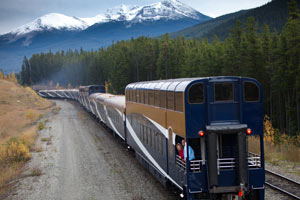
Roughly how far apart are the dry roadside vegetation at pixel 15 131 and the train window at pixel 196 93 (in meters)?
10.7

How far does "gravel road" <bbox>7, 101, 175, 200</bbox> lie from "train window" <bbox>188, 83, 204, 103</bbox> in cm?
532

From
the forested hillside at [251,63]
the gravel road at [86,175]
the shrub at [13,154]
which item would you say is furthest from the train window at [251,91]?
the forested hillside at [251,63]

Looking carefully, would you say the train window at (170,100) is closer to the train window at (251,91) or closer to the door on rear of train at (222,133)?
the door on rear of train at (222,133)

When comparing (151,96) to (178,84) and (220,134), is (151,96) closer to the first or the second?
(178,84)

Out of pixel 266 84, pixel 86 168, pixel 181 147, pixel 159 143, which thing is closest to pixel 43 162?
pixel 86 168

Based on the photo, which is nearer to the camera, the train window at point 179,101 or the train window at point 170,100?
the train window at point 179,101

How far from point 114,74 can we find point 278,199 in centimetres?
9484

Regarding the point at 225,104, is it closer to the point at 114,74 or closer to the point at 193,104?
the point at 193,104

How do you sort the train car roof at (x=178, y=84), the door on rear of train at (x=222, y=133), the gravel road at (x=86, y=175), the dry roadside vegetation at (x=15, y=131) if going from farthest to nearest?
the dry roadside vegetation at (x=15, y=131), the gravel road at (x=86, y=175), the train car roof at (x=178, y=84), the door on rear of train at (x=222, y=133)

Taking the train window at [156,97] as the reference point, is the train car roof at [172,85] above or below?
above

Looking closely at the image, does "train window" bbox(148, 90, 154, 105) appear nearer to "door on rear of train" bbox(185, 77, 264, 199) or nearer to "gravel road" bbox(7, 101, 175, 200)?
"gravel road" bbox(7, 101, 175, 200)

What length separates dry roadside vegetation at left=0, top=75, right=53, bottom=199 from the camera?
837 inches

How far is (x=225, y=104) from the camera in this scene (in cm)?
1095

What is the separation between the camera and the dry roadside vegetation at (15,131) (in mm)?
21250
